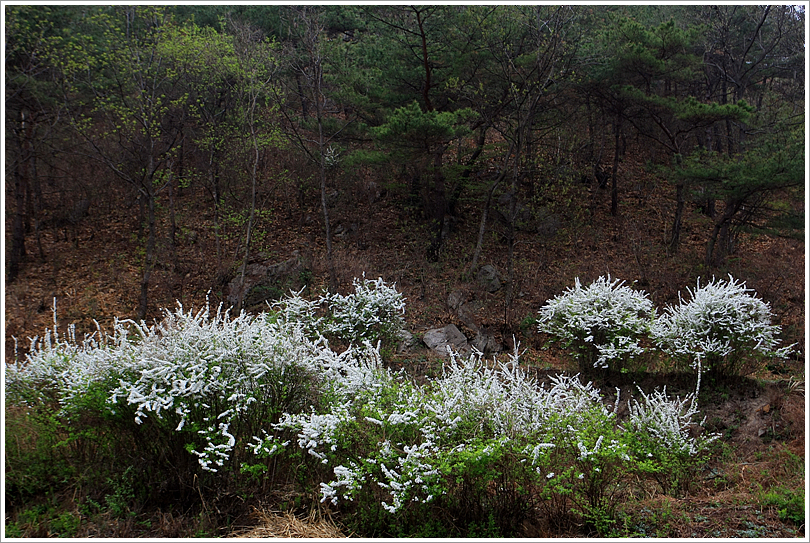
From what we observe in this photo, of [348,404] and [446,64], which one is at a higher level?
[446,64]

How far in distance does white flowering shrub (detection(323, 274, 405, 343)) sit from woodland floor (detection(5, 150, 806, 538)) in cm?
75

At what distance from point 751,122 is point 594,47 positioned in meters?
4.92

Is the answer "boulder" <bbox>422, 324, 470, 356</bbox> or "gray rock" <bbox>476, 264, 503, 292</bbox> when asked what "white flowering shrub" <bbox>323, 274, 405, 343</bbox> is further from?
"gray rock" <bbox>476, 264, 503, 292</bbox>

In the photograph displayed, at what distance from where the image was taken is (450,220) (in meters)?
15.6

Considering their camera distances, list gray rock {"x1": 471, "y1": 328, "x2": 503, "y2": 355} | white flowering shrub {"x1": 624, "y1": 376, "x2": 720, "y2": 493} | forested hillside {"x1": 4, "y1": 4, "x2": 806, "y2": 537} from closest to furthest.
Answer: white flowering shrub {"x1": 624, "y1": 376, "x2": 720, "y2": 493} → gray rock {"x1": 471, "y1": 328, "x2": 503, "y2": 355} → forested hillside {"x1": 4, "y1": 4, "x2": 806, "y2": 537}

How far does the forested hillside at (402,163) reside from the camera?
1109cm

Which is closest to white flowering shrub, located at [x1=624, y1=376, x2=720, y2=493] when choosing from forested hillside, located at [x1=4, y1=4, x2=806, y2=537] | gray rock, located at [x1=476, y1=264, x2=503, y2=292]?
forested hillside, located at [x1=4, y1=4, x2=806, y2=537]

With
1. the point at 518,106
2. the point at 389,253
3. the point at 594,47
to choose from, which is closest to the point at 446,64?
the point at 518,106

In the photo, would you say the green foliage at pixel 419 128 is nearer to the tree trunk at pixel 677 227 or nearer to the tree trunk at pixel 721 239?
the tree trunk at pixel 721 239

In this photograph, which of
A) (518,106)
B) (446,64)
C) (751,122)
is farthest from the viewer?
(751,122)

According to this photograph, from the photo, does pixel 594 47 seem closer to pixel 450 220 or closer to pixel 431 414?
pixel 450 220

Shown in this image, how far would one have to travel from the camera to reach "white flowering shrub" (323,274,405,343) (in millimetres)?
7715

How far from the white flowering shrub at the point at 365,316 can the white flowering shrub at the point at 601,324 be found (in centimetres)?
240

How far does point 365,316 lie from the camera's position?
25.6 feet
